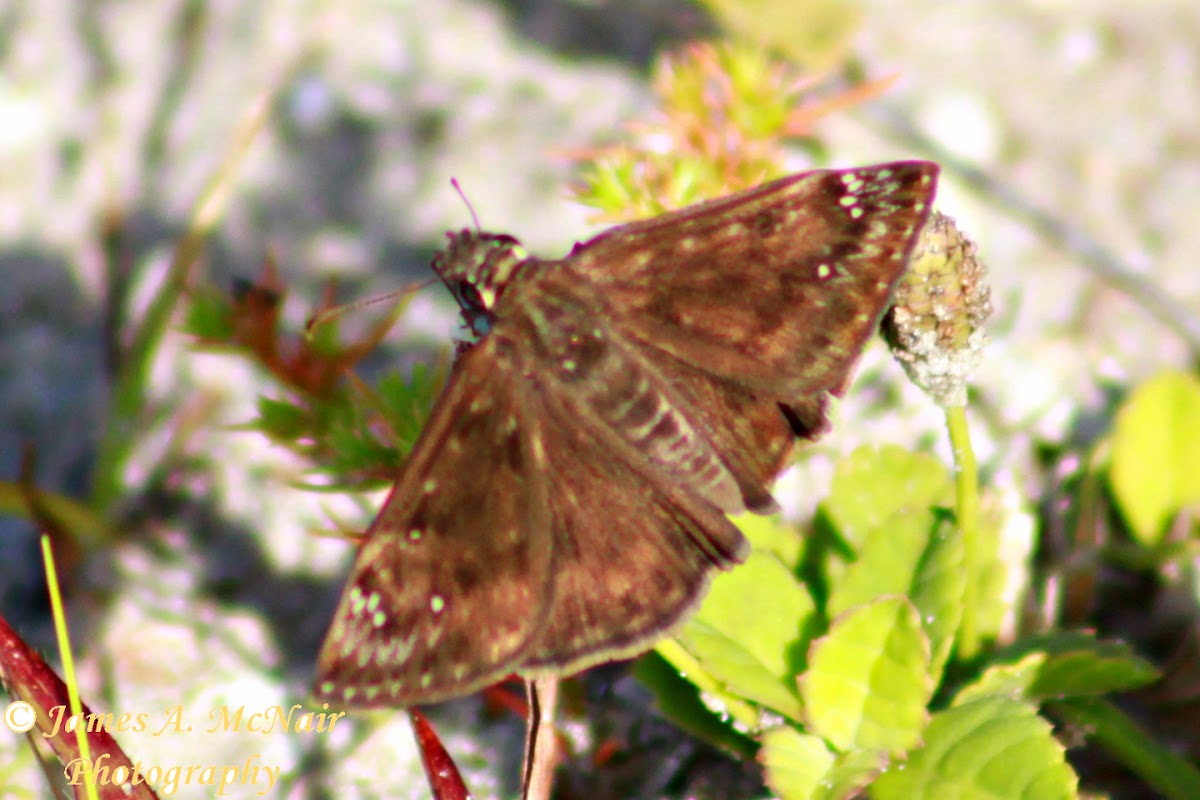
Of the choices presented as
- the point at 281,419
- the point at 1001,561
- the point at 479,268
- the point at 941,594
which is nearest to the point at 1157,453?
the point at 1001,561

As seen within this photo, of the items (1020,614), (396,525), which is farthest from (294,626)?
(1020,614)

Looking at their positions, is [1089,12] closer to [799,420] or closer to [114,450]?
[799,420]

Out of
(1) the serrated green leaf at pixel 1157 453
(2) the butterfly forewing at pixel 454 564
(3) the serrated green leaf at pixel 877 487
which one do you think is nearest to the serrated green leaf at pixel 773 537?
(3) the serrated green leaf at pixel 877 487

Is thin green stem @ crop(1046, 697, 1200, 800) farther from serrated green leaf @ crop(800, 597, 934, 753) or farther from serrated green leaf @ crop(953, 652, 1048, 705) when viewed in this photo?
serrated green leaf @ crop(800, 597, 934, 753)

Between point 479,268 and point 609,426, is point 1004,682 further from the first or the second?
point 479,268

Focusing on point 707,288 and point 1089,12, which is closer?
point 707,288
